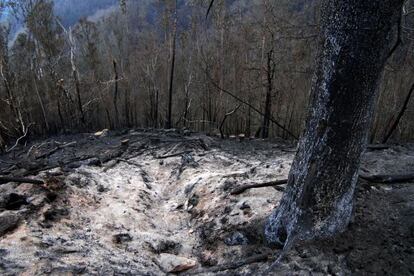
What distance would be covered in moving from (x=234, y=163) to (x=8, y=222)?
3378 mm

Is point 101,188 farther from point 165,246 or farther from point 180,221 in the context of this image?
point 165,246

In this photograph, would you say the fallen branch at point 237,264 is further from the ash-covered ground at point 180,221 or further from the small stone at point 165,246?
the small stone at point 165,246

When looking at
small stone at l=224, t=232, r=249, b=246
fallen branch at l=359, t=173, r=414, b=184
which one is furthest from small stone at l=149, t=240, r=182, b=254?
fallen branch at l=359, t=173, r=414, b=184

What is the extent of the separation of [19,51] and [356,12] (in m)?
12.2

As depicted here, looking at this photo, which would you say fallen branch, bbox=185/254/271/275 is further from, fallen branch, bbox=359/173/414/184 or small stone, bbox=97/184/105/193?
small stone, bbox=97/184/105/193

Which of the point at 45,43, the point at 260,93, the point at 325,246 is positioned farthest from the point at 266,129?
the point at 45,43

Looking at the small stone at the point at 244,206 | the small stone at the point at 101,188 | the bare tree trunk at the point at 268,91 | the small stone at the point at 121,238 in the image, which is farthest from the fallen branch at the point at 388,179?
the bare tree trunk at the point at 268,91

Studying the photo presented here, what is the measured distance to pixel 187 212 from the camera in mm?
4531

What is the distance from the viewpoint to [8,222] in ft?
10.9

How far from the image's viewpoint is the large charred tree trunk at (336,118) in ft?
7.16

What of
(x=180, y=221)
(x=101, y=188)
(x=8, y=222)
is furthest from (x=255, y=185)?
(x=8, y=222)

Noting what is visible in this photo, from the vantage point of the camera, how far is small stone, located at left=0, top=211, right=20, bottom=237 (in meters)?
3.23

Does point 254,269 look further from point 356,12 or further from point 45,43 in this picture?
point 45,43

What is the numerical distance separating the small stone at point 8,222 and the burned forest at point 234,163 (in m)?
0.01
